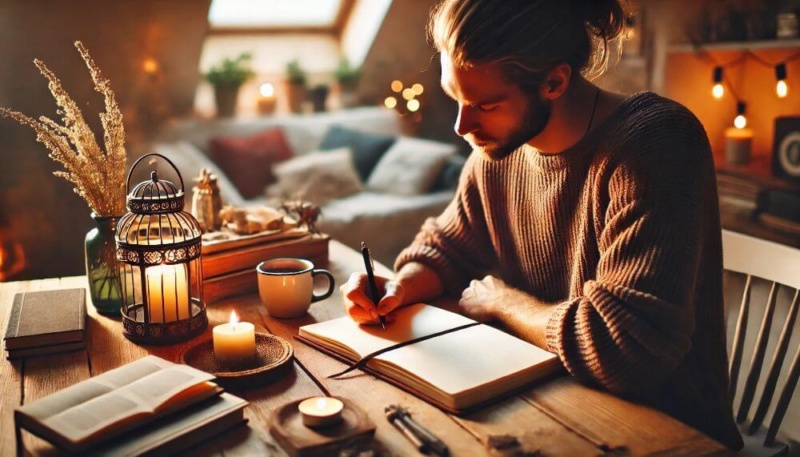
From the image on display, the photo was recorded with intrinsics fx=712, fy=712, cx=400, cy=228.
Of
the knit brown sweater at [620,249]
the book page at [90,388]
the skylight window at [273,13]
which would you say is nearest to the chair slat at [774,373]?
the knit brown sweater at [620,249]

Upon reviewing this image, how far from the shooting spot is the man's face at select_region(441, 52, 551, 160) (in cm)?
124

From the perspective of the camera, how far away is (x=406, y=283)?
4.60 feet

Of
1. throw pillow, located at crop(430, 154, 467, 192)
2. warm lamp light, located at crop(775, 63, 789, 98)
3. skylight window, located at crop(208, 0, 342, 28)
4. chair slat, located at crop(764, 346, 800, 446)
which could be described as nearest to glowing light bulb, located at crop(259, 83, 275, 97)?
skylight window, located at crop(208, 0, 342, 28)

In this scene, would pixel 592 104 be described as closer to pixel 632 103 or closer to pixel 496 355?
pixel 632 103

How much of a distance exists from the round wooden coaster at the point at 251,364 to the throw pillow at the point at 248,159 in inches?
110

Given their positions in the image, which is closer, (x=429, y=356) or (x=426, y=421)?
(x=426, y=421)

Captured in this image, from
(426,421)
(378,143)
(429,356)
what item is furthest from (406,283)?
(378,143)

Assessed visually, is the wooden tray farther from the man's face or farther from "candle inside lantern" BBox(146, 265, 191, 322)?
the man's face

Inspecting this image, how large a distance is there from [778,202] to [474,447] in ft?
8.07

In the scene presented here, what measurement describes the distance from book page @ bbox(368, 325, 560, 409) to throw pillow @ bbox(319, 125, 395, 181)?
3102mm

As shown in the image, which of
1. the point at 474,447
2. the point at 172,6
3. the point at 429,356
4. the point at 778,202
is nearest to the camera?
the point at 474,447

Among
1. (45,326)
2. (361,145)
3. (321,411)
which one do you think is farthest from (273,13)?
(321,411)

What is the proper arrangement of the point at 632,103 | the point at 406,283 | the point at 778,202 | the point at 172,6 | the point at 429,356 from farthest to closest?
the point at 172,6 → the point at 778,202 → the point at 406,283 → the point at 632,103 → the point at 429,356

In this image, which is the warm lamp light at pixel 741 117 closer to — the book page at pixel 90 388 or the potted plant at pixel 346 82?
the potted plant at pixel 346 82
